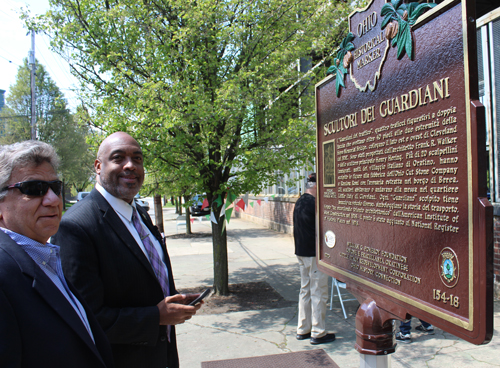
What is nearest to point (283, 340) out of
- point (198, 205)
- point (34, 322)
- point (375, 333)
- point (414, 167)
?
point (375, 333)

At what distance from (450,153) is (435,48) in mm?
503

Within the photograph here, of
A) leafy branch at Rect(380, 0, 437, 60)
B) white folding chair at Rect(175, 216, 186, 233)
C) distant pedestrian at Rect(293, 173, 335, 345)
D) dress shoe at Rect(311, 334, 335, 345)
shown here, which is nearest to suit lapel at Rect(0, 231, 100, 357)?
leafy branch at Rect(380, 0, 437, 60)

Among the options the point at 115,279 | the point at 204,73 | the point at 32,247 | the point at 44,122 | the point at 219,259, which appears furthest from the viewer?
the point at 44,122

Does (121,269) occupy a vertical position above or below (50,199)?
below

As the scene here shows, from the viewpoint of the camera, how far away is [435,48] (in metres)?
1.68

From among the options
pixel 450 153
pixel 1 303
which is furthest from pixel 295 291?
pixel 1 303

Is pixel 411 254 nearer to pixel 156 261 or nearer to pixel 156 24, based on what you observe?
pixel 156 261

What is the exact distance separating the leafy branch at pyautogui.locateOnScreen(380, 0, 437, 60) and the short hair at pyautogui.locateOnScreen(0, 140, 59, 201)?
178 centimetres

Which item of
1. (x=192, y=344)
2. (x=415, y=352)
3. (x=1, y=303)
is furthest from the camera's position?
(x=192, y=344)

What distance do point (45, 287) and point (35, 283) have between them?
0.15ft

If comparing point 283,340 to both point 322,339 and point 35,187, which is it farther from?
point 35,187

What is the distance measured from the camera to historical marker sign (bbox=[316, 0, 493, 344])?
1474 mm

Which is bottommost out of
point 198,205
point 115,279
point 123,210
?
point 198,205

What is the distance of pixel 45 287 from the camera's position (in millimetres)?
1318
